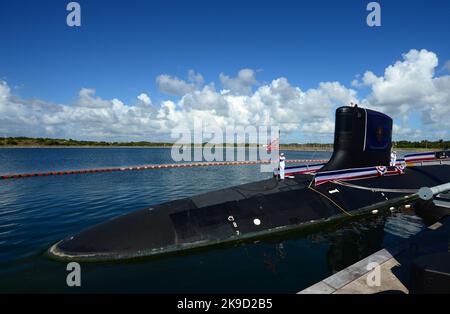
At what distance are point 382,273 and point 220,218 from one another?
632cm

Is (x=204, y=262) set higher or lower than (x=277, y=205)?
lower

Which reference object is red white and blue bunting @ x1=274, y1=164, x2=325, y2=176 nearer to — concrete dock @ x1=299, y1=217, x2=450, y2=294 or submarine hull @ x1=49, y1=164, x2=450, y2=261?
submarine hull @ x1=49, y1=164, x2=450, y2=261

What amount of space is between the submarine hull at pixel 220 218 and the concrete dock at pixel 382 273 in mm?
4436

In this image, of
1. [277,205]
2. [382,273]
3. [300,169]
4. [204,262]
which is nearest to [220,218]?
[204,262]

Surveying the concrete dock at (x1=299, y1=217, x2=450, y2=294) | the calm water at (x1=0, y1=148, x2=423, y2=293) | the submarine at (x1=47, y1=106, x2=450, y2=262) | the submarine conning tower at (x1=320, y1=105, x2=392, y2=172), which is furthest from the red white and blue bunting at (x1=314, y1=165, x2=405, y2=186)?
the concrete dock at (x1=299, y1=217, x2=450, y2=294)

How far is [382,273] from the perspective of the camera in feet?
24.4

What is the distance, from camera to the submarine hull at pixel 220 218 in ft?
32.5

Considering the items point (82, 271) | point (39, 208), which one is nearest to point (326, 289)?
point (82, 271)

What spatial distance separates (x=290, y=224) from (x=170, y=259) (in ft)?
19.2

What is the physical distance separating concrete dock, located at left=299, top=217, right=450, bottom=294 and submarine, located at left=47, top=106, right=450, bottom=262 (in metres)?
4.44

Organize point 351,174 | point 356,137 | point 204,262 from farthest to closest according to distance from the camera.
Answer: point 351,174 → point 356,137 → point 204,262

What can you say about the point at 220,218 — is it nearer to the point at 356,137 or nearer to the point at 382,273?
the point at 382,273
